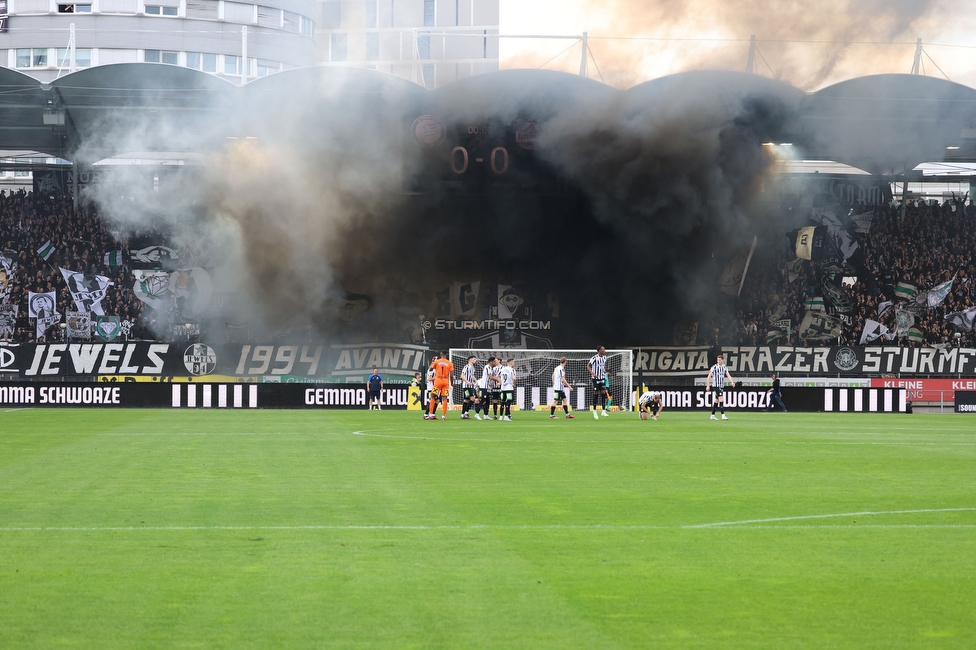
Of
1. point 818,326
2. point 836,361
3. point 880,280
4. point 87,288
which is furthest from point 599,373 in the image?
point 87,288

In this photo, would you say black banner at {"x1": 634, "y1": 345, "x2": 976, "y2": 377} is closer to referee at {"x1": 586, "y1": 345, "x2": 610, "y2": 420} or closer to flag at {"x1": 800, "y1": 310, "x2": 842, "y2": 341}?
flag at {"x1": 800, "y1": 310, "x2": 842, "y2": 341}

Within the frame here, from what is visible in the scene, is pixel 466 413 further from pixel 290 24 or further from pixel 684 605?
pixel 290 24

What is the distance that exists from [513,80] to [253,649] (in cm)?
3556

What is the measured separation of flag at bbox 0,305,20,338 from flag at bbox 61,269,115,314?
2.34 m

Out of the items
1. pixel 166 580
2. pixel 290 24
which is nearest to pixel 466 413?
pixel 166 580

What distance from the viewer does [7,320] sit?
4081 centimetres

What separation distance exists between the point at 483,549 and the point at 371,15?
138 feet

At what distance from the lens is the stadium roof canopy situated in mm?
38062

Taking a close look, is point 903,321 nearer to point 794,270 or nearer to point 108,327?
point 794,270

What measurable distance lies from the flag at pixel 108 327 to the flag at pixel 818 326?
92.9ft

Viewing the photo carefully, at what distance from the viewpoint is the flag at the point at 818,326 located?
142 feet

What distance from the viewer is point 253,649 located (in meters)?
5.06

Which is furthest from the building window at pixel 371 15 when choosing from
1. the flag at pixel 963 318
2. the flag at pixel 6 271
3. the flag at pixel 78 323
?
the flag at pixel 963 318

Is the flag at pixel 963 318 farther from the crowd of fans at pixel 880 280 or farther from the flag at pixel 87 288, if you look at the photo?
the flag at pixel 87 288
